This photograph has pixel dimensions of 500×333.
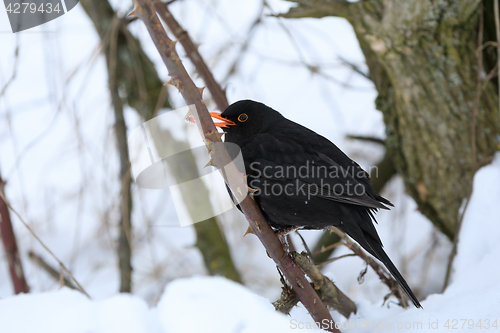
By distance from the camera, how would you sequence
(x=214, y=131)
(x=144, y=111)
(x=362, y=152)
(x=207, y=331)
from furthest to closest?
(x=362, y=152) → (x=144, y=111) → (x=214, y=131) → (x=207, y=331)

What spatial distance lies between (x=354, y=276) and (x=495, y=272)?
233cm

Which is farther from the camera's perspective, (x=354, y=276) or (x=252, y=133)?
(x=354, y=276)

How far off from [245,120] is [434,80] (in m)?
1.28

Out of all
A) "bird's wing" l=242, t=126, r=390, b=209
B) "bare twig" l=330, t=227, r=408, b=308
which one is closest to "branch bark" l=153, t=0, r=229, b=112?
"bird's wing" l=242, t=126, r=390, b=209

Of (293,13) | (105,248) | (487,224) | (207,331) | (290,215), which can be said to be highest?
(293,13)

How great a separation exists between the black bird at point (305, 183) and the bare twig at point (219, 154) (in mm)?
322

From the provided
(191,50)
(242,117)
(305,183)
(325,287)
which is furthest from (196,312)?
(191,50)

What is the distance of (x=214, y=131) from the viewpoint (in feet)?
3.93

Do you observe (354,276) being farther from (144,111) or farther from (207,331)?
(207,331)

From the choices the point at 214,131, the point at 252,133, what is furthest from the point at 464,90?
the point at 214,131

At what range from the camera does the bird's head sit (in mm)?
1995

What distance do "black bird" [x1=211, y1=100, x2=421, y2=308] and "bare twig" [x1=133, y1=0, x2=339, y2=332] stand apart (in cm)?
32

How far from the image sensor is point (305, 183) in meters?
1.78

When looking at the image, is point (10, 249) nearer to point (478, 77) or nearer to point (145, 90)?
point (145, 90)
